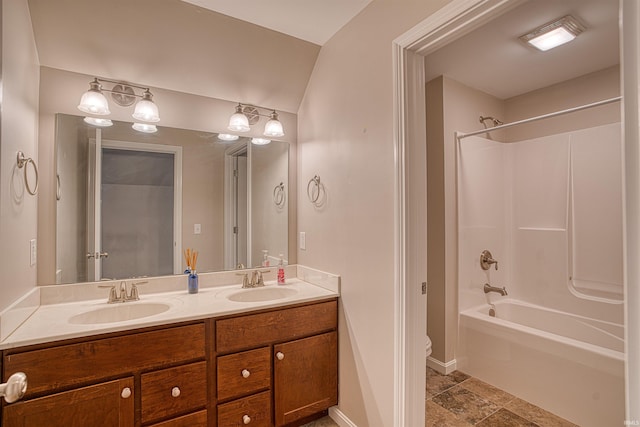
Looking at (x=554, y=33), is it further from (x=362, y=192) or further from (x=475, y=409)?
(x=475, y=409)

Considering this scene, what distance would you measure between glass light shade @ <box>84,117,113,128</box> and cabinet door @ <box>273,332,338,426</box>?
1.70 m

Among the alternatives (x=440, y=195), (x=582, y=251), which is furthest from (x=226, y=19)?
(x=582, y=251)

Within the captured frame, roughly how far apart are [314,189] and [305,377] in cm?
124

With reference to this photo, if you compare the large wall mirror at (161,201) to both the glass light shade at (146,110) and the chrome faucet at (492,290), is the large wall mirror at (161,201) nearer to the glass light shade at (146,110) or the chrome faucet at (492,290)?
the glass light shade at (146,110)

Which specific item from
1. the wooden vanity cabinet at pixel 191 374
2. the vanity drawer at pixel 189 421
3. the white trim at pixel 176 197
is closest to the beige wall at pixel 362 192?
the wooden vanity cabinet at pixel 191 374

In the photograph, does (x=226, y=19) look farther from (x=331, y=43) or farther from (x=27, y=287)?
(x=27, y=287)

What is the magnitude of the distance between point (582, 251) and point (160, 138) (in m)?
3.43

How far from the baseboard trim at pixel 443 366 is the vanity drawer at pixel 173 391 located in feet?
6.35

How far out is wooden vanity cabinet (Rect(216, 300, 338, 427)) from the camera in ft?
5.46

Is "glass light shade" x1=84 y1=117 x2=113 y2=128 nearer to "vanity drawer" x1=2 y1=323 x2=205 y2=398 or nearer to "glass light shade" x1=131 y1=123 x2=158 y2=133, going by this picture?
"glass light shade" x1=131 y1=123 x2=158 y2=133

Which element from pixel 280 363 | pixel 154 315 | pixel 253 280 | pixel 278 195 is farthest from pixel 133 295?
pixel 278 195

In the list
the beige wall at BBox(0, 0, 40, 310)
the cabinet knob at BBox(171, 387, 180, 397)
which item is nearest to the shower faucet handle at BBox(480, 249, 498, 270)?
the cabinet knob at BBox(171, 387, 180, 397)

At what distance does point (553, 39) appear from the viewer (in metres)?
2.08

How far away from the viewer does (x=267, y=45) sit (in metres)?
2.12
